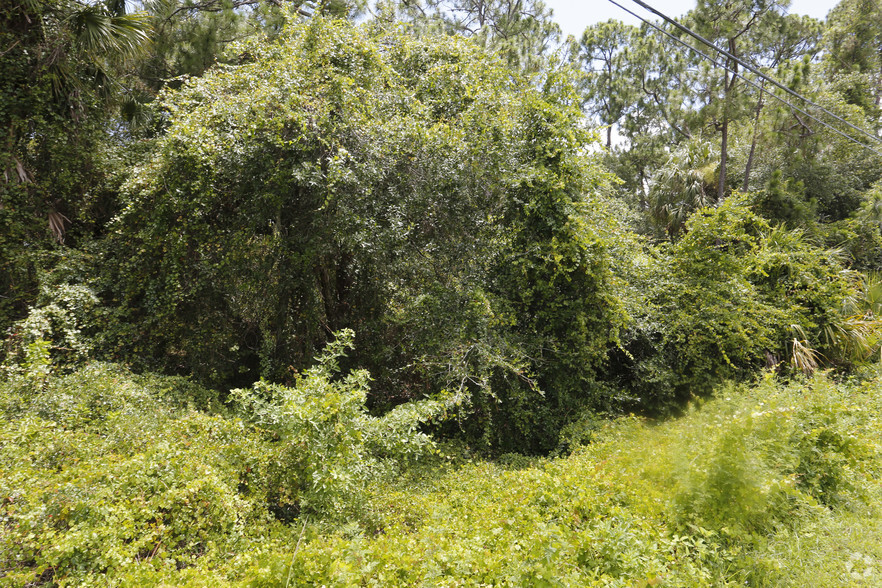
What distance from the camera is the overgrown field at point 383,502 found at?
300 centimetres

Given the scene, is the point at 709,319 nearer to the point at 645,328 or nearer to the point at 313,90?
the point at 645,328

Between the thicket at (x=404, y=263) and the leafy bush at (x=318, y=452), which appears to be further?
the thicket at (x=404, y=263)

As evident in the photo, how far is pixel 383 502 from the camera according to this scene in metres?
4.78

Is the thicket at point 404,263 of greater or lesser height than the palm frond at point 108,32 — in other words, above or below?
below

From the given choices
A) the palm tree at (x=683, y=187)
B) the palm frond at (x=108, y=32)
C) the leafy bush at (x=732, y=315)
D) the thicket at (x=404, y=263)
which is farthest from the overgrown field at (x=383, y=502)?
the palm tree at (x=683, y=187)

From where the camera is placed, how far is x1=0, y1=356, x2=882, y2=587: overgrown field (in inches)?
118

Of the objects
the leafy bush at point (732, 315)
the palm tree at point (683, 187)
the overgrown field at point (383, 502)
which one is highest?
the palm tree at point (683, 187)

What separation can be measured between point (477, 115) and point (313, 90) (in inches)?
108

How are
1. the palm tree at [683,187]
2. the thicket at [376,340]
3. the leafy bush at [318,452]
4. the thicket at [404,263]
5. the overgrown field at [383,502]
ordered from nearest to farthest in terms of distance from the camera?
1. the overgrown field at [383,502]
2. the thicket at [376,340]
3. the leafy bush at [318,452]
4. the thicket at [404,263]
5. the palm tree at [683,187]

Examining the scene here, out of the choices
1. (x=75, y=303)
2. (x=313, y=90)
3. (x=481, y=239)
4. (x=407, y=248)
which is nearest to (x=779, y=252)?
(x=481, y=239)

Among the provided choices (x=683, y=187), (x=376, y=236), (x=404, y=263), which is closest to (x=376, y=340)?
(x=404, y=263)

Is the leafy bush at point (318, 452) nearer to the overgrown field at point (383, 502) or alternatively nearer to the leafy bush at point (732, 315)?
the overgrown field at point (383, 502)

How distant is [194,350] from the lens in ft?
24.5

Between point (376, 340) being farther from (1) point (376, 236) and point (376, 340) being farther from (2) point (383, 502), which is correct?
(2) point (383, 502)
